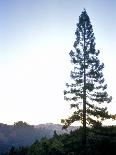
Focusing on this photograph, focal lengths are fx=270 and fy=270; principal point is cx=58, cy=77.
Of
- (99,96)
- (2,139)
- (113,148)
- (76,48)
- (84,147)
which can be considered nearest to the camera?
(113,148)

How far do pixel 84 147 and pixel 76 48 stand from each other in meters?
12.2

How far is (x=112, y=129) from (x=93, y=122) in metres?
6.23

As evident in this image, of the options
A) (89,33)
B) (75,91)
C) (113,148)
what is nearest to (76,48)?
(89,33)

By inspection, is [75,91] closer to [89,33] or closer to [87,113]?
[87,113]

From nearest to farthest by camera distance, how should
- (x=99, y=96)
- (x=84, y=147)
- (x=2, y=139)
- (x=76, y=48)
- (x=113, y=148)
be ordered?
(x=113, y=148) → (x=84, y=147) → (x=99, y=96) → (x=76, y=48) → (x=2, y=139)

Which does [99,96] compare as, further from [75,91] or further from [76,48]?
[76,48]

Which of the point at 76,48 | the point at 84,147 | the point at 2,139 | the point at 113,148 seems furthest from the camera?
the point at 2,139

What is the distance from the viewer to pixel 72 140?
108ft

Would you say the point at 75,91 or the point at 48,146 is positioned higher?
the point at 75,91

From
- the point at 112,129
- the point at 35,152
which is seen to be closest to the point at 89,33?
the point at 112,129

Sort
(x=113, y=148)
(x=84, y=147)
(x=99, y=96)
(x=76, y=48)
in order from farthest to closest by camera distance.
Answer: (x=76, y=48), (x=99, y=96), (x=84, y=147), (x=113, y=148)

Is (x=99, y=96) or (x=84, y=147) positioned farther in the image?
(x=99, y=96)

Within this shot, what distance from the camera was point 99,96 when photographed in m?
31.3

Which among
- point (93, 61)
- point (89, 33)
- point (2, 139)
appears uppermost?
point (89, 33)
